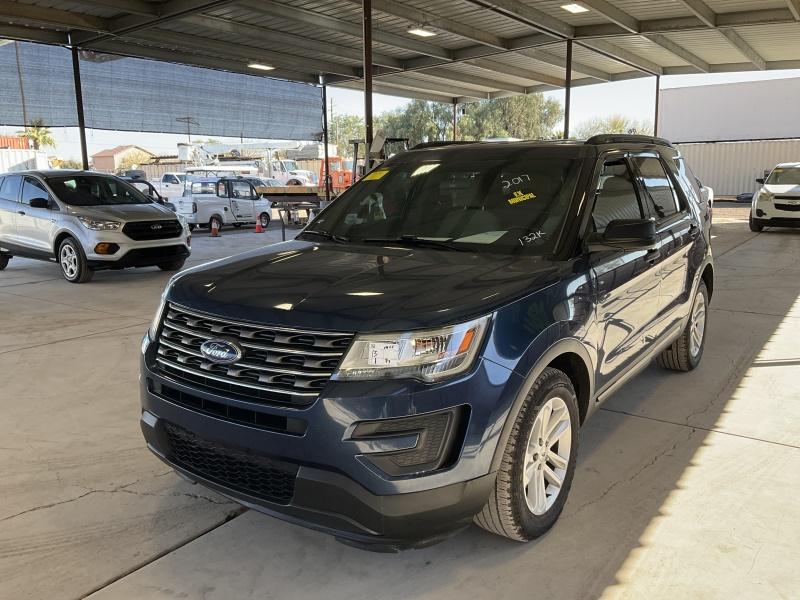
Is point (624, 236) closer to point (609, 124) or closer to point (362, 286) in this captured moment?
point (362, 286)

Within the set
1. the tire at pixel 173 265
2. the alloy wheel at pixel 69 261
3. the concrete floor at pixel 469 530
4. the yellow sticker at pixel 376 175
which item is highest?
the yellow sticker at pixel 376 175

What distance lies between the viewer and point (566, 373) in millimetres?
3018

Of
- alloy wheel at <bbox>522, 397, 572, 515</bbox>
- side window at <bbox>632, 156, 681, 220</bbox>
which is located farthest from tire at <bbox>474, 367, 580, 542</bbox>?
side window at <bbox>632, 156, 681, 220</bbox>

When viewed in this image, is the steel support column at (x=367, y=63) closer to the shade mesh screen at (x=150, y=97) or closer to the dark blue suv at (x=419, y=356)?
the dark blue suv at (x=419, y=356)

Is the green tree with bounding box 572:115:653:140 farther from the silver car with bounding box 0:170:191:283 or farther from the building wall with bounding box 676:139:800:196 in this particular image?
the silver car with bounding box 0:170:191:283

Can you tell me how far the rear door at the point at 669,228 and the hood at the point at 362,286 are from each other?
4.95 ft

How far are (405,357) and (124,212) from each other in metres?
8.89

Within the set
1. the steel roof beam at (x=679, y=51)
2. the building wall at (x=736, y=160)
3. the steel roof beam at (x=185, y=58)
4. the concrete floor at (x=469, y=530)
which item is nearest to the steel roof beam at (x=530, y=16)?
the steel roof beam at (x=679, y=51)

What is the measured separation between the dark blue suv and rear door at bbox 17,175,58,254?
26.5ft

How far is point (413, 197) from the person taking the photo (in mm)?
3719

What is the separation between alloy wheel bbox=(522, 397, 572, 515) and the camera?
2.67m

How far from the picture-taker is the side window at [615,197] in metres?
3.37

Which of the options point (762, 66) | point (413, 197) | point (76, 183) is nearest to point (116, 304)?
point (76, 183)

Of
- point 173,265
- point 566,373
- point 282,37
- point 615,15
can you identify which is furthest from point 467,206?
point 282,37
